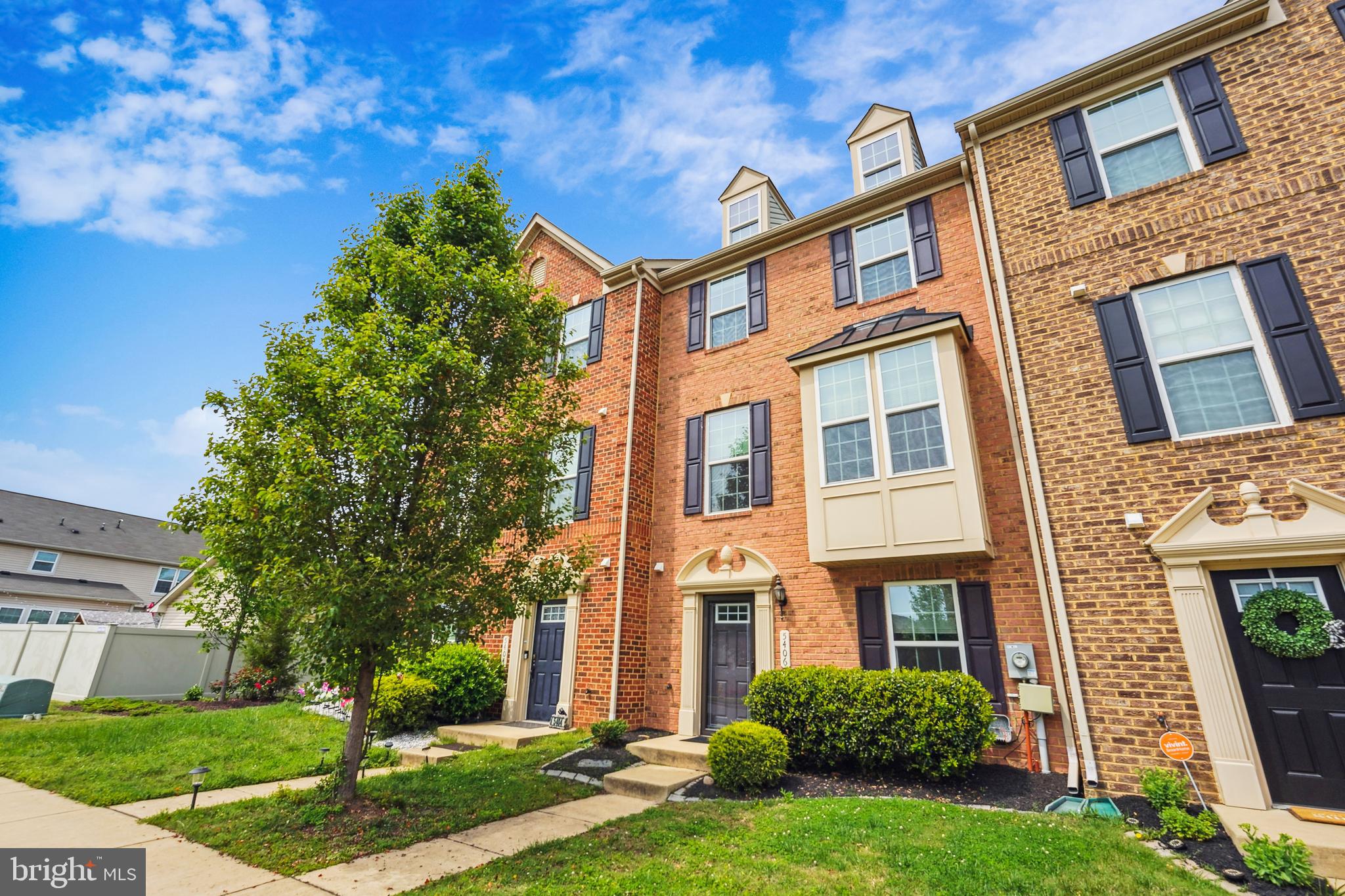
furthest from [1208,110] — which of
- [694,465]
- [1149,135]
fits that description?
[694,465]

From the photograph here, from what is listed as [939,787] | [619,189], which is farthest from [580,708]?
[619,189]

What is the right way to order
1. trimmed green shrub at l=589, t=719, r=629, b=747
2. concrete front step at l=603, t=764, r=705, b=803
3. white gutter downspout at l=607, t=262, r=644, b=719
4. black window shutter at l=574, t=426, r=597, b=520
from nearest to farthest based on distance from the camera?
1. concrete front step at l=603, t=764, r=705, b=803
2. trimmed green shrub at l=589, t=719, r=629, b=747
3. white gutter downspout at l=607, t=262, r=644, b=719
4. black window shutter at l=574, t=426, r=597, b=520

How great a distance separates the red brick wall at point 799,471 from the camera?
25.2ft

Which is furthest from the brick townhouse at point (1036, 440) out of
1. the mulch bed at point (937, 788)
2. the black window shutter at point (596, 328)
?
the black window shutter at point (596, 328)

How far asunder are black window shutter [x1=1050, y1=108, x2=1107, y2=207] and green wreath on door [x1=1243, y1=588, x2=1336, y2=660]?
533cm

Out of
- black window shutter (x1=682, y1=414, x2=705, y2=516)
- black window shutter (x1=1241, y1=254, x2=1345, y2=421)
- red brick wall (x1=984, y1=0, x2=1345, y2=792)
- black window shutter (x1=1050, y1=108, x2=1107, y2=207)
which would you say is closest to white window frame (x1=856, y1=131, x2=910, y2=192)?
black window shutter (x1=1050, y1=108, x2=1107, y2=207)

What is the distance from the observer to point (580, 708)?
33.0 feet

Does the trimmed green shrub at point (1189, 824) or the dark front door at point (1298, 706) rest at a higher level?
the dark front door at point (1298, 706)

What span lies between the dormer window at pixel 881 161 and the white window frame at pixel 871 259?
103cm

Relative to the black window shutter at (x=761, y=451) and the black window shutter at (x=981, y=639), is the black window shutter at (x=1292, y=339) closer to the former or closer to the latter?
the black window shutter at (x=981, y=639)

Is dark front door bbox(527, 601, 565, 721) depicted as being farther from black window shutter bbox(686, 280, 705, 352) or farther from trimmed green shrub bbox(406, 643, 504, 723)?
black window shutter bbox(686, 280, 705, 352)

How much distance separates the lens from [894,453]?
27.4ft

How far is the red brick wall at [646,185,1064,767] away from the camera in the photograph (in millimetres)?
7680

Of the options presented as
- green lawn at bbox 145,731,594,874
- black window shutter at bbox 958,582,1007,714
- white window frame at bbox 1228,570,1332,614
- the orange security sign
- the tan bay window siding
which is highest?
the tan bay window siding
